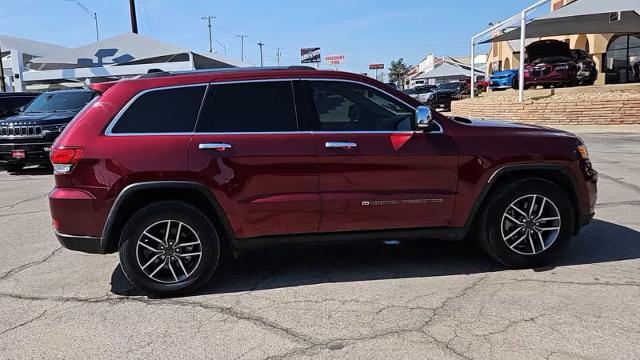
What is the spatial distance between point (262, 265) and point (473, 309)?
211cm

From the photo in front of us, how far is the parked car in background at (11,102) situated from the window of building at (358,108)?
12.9m

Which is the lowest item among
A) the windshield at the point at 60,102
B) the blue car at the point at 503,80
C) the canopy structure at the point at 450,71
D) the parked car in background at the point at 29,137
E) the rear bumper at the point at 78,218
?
the rear bumper at the point at 78,218

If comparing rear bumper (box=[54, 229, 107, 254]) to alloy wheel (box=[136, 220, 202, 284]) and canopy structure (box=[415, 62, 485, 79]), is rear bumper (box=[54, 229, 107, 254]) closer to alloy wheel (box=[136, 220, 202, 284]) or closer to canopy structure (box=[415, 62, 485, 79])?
alloy wheel (box=[136, 220, 202, 284])

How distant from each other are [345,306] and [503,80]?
85.3 ft

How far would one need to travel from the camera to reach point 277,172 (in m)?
4.53

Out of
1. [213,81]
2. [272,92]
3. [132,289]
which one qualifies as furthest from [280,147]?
[132,289]

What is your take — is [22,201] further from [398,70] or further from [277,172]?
[398,70]

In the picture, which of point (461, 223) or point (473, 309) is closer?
point (473, 309)

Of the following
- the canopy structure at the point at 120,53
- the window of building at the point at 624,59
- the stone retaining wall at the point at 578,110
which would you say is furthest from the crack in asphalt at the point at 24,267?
the canopy structure at the point at 120,53

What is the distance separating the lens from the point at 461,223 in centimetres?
491

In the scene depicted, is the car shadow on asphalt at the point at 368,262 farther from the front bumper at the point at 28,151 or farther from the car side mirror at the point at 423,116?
the front bumper at the point at 28,151

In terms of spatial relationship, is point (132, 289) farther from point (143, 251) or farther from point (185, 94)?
point (185, 94)

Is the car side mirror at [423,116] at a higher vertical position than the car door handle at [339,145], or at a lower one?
higher

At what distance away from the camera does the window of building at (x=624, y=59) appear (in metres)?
28.8
